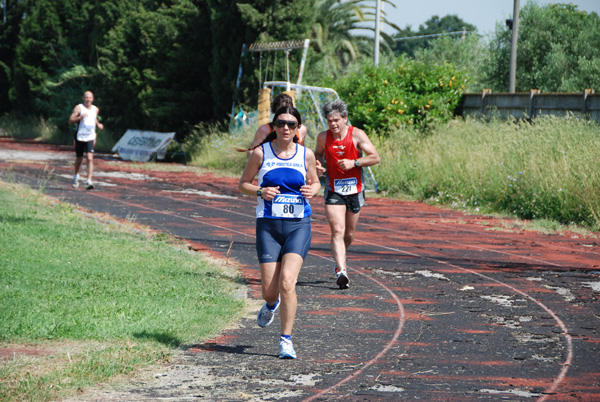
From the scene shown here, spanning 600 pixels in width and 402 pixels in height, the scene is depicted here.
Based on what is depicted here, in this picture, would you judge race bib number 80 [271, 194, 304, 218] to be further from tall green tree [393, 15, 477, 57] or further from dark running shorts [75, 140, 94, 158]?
tall green tree [393, 15, 477, 57]

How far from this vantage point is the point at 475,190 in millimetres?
17953

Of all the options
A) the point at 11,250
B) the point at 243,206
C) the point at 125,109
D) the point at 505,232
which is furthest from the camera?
the point at 125,109

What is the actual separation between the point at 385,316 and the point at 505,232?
280 inches

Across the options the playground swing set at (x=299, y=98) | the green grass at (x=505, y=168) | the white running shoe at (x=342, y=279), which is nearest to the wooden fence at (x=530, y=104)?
the green grass at (x=505, y=168)

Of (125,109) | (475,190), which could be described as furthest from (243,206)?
(125,109)

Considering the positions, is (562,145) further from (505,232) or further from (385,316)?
(385,316)

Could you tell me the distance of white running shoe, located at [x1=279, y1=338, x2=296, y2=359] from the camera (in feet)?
19.9

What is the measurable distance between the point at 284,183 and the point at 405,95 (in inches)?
682

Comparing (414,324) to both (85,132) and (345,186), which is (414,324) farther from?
(85,132)

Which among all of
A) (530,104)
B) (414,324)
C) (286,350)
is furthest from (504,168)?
(286,350)

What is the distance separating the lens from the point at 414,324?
7.35 meters

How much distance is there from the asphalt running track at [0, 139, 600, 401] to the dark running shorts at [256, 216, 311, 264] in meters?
0.76

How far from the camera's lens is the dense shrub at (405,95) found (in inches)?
897

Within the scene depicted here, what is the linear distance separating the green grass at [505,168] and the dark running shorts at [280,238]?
9.68m
